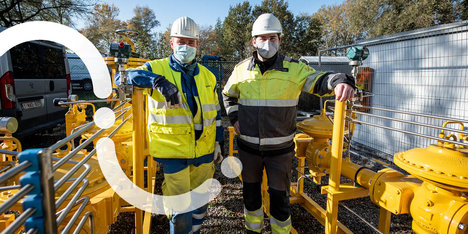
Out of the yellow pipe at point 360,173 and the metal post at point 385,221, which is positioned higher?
the yellow pipe at point 360,173

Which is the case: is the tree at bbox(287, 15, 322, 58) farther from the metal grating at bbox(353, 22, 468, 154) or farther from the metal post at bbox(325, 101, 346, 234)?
the metal post at bbox(325, 101, 346, 234)

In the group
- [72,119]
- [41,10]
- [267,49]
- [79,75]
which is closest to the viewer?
[267,49]

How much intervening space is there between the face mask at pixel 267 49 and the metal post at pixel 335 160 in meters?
0.75

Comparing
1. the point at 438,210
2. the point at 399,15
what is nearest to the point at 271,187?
the point at 438,210

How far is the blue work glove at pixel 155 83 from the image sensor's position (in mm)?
1899

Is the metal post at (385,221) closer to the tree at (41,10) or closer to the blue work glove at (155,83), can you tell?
the blue work glove at (155,83)

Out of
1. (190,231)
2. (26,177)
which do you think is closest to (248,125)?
(190,231)

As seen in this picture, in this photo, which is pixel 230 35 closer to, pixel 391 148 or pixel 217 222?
pixel 391 148

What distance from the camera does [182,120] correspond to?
6.91 ft

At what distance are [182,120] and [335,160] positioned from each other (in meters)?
1.27

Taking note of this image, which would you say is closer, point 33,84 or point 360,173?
point 360,173

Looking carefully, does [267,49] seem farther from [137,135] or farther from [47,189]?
[47,189]

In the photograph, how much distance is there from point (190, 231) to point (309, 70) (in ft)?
5.81

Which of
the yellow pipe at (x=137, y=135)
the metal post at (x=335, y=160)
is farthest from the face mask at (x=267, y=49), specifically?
the yellow pipe at (x=137, y=135)
